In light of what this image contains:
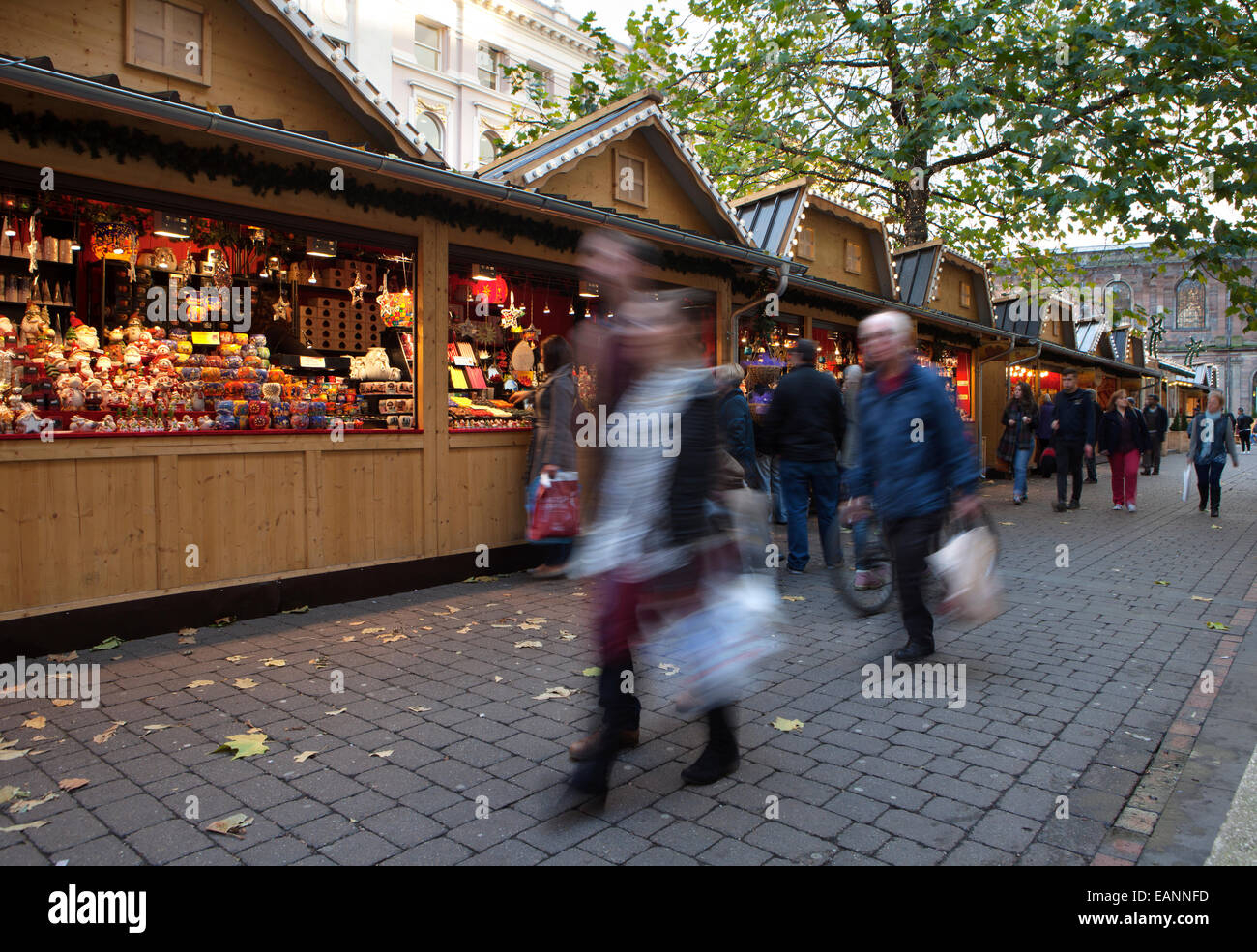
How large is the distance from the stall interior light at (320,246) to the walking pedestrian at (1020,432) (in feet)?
40.4

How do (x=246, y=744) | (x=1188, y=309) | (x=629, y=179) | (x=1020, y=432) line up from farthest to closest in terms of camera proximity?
1. (x=1188, y=309)
2. (x=1020, y=432)
3. (x=629, y=179)
4. (x=246, y=744)

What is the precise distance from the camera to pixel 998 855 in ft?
10.1

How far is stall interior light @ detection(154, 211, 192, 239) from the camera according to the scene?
6547 millimetres

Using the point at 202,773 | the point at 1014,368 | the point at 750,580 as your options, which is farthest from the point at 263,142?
the point at 1014,368

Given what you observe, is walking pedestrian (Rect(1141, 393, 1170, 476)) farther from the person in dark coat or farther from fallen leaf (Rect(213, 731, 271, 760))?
fallen leaf (Rect(213, 731, 271, 760))

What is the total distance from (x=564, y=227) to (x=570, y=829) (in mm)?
7296

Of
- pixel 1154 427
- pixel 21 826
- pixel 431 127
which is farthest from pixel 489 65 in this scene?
pixel 21 826

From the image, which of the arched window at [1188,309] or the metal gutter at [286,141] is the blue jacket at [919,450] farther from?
the arched window at [1188,309]

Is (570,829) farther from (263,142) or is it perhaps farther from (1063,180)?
(1063,180)

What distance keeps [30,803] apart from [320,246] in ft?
17.7

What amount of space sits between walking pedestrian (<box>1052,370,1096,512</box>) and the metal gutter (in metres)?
7.71

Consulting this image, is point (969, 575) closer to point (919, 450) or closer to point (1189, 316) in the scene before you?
point (919, 450)

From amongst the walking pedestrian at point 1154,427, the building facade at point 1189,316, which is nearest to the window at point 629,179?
the walking pedestrian at point 1154,427

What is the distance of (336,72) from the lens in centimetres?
686
